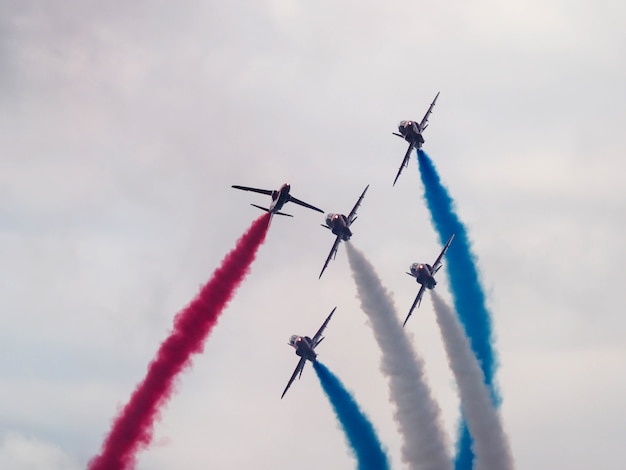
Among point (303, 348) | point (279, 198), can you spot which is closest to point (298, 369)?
point (303, 348)

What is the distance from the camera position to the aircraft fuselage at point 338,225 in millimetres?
163125

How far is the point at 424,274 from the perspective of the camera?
168 meters

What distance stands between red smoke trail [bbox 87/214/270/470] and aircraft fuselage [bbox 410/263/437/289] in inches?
827

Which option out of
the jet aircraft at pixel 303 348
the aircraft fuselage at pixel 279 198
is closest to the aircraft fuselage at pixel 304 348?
the jet aircraft at pixel 303 348

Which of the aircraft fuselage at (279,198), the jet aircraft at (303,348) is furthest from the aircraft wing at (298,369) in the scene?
the aircraft fuselage at (279,198)

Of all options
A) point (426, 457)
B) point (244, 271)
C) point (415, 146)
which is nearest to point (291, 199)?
point (244, 271)

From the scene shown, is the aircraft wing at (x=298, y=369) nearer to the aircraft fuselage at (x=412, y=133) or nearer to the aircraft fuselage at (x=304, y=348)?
the aircraft fuselage at (x=304, y=348)

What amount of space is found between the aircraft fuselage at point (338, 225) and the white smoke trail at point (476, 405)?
1284cm

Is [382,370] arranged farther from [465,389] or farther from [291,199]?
[291,199]

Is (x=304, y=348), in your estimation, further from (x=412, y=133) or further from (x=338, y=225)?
(x=412, y=133)

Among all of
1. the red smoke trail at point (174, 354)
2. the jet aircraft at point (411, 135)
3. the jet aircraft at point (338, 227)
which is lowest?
the red smoke trail at point (174, 354)

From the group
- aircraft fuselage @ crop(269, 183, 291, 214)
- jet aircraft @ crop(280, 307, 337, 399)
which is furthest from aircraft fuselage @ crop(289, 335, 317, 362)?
aircraft fuselage @ crop(269, 183, 291, 214)

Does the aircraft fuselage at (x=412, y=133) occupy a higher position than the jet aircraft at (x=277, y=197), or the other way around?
the aircraft fuselage at (x=412, y=133)

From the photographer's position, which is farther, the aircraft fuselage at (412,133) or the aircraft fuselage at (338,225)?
the aircraft fuselage at (412,133)
